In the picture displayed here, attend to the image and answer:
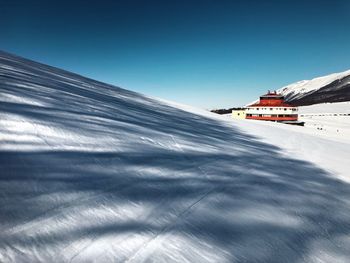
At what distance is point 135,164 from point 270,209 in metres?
0.96

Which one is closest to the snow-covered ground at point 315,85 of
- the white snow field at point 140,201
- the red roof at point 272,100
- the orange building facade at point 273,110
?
the red roof at point 272,100

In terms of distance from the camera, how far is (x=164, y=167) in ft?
6.28

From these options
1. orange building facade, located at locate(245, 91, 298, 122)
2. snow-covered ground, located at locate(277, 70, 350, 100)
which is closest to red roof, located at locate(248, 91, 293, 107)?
orange building facade, located at locate(245, 91, 298, 122)

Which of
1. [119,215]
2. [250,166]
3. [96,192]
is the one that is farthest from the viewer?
[250,166]

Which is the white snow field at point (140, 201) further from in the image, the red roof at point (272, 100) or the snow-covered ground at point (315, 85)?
the snow-covered ground at point (315, 85)

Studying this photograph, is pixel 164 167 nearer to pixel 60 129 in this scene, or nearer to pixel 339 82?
pixel 60 129

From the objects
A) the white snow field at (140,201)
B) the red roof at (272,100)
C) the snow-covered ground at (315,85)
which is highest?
the snow-covered ground at (315,85)

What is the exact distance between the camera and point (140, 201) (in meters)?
1.36

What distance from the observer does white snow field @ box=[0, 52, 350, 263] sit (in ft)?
3.32

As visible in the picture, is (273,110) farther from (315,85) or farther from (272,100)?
(315,85)

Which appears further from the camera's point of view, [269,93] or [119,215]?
[269,93]

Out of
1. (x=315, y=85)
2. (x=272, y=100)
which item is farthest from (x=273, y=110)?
(x=315, y=85)

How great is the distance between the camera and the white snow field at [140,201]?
1012mm

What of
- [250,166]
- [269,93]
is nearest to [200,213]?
[250,166]
